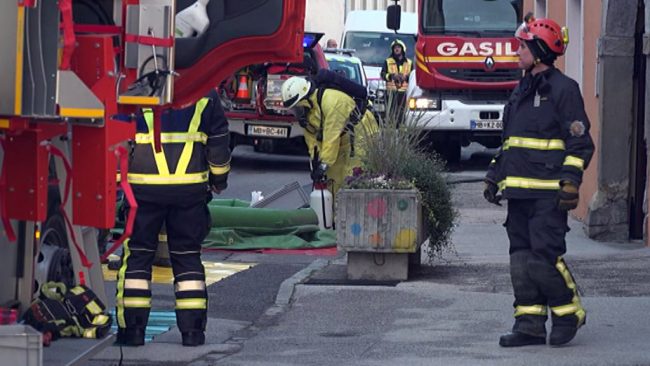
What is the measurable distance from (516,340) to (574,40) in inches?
343

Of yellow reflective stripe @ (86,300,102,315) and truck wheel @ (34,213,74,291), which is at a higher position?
truck wheel @ (34,213,74,291)

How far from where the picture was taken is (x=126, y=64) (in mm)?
6145

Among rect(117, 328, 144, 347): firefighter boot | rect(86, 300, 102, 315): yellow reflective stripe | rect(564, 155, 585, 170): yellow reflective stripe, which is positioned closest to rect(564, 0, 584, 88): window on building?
rect(564, 155, 585, 170): yellow reflective stripe

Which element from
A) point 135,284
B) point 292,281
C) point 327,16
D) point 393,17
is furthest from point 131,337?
point 327,16

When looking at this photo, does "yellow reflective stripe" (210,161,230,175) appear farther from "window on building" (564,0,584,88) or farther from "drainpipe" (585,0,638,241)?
"window on building" (564,0,584,88)

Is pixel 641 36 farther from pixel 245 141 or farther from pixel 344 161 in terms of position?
pixel 245 141

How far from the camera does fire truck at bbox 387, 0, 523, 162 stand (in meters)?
21.8

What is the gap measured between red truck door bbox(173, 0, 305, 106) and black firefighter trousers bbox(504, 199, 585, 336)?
2.00 meters

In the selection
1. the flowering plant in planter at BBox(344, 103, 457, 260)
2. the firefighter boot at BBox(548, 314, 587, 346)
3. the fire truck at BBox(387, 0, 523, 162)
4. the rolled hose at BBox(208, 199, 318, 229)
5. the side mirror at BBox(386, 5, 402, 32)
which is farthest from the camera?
the side mirror at BBox(386, 5, 402, 32)

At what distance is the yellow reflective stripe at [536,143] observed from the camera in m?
8.18

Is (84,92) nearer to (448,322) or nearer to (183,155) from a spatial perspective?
(183,155)

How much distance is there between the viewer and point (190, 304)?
8.34 meters

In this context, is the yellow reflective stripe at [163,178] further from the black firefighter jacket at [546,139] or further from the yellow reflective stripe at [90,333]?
the yellow reflective stripe at [90,333]

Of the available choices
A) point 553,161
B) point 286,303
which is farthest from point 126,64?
point 286,303
